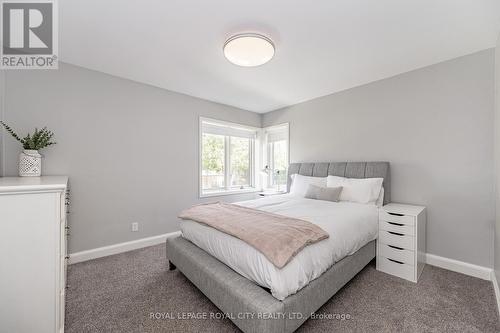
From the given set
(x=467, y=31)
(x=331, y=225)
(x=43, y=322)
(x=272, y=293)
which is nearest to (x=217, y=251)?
(x=272, y=293)

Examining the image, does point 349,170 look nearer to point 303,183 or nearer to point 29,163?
point 303,183

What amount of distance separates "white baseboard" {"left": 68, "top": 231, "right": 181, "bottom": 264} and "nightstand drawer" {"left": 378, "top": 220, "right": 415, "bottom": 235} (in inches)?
118

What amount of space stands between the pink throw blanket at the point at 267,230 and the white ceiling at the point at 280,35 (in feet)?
5.61

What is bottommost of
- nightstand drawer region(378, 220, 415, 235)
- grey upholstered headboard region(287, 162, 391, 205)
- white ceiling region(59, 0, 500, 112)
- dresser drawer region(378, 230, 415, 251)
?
dresser drawer region(378, 230, 415, 251)

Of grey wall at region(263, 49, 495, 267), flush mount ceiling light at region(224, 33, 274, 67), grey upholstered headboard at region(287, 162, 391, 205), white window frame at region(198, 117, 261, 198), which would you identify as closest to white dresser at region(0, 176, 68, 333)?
flush mount ceiling light at region(224, 33, 274, 67)

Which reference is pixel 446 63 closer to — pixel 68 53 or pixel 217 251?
pixel 217 251

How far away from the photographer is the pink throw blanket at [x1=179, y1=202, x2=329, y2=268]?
133 centimetres

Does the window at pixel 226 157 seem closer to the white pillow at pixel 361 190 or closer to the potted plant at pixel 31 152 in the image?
the potted plant at pixel 31 152

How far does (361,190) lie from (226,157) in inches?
101

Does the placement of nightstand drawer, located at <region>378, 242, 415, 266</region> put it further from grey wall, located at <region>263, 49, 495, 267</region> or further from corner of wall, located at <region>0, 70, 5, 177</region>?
corner of wall, located at <region>0, 70, 5, 177</region>

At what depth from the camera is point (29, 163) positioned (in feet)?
Answer: 6.69

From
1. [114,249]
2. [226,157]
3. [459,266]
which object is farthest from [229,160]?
[459,266]

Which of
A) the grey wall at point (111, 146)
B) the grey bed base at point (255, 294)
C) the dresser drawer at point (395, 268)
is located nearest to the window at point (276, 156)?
the grey wall at point (111, 146)

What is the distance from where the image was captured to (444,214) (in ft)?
7.92
